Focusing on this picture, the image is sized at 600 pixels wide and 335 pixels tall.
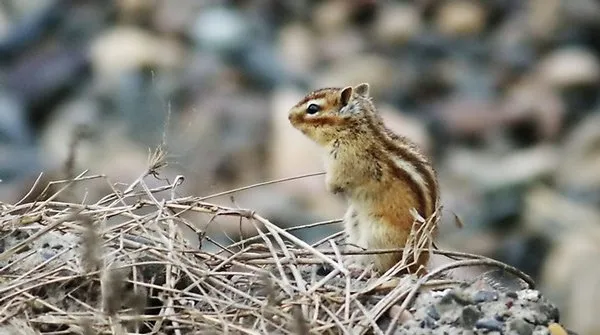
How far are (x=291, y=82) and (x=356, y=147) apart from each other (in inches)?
294

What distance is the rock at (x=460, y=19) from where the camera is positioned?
42.0 ft

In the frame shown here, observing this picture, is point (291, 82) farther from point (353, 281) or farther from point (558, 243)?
point (353, 281)

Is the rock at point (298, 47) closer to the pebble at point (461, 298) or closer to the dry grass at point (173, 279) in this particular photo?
the dry grass at point (173, 279)

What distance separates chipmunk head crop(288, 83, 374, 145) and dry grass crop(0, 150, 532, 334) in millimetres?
693

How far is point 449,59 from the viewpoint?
12.5 metres

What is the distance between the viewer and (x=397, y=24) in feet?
42.0

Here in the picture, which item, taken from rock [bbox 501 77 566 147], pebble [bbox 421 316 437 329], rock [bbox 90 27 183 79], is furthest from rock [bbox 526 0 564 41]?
pebble [bbox 421 316 437 329]

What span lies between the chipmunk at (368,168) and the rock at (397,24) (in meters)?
8.30

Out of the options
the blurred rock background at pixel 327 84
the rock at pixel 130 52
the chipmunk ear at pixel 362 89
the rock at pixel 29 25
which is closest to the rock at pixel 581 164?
the blurred rock background at pixel 327 84

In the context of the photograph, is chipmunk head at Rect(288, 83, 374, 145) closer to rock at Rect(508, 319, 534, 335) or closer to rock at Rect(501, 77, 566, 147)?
rock at Rect(508, 319, 534, 335)

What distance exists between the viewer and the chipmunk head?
13.9 ft

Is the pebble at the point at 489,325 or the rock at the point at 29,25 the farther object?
the rock at the point at 29,25

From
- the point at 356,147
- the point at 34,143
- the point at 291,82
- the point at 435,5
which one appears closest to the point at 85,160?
the point at 34,143

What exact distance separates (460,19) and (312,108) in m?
8.74
